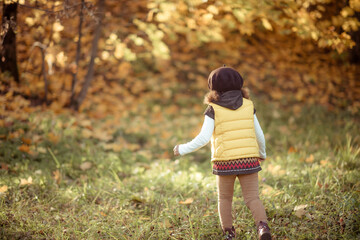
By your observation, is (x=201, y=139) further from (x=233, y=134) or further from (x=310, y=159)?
(x=310, y=159)

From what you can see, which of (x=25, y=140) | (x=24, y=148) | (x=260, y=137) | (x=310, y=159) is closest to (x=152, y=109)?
(x=25, y=140)

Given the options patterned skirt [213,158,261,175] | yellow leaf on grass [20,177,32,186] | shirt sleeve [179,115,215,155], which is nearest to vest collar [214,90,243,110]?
shirt sleeve [179,115,215,155]

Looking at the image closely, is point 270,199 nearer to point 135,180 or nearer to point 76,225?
point 135,180

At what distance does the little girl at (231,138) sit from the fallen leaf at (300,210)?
535mm

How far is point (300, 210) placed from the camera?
2768 millimetres

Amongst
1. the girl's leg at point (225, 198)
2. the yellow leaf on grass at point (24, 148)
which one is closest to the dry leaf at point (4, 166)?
the yellow leaf on grass at point (24, 148)

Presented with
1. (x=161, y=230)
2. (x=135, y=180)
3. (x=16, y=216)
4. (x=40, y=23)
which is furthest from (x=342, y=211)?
(x=40, y=23)

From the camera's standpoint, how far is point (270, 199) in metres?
3.07

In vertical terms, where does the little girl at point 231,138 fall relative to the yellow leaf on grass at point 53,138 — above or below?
above

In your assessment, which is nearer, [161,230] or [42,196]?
[161,230]

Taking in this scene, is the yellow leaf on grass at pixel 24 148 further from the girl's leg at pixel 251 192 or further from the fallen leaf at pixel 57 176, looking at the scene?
the girl's leg at pixel 251 192

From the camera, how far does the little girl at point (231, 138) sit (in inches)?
94.3

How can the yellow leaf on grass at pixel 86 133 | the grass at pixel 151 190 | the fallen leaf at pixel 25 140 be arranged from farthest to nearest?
the yellow leaf on grass at pixel 86 133 < the fallen leaf at pixel 25 140 < the grass at pixel 151 190

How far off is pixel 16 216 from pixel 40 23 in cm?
325
